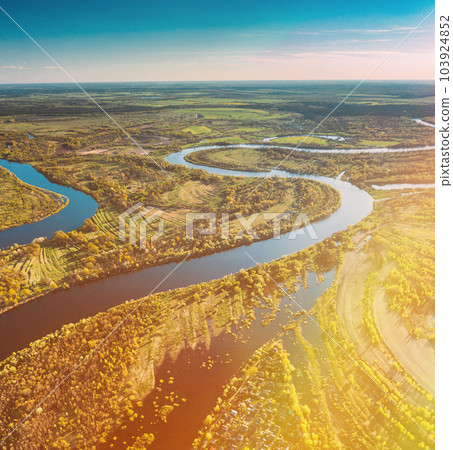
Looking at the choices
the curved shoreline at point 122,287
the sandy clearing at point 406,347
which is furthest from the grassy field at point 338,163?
the sandy clearing at point 406,347

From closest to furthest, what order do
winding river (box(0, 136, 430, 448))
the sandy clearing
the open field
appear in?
the open field
winding river (box(0, 136, 430, 448))
the sandy clearing

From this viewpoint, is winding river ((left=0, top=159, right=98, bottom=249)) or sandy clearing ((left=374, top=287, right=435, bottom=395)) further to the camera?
winding river ((left=0, top=159, right=98, bottom=249))

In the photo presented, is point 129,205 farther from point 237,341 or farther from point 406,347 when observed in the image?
point 406,347

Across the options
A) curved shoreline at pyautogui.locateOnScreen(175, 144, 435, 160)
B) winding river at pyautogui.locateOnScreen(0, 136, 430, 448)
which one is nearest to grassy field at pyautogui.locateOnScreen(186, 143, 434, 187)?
curved shoreline at pyautogui.locateOnScreen(175, 144, 435, 160)

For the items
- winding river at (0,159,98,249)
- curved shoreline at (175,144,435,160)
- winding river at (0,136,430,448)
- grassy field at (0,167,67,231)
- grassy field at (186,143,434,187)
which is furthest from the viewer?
curved shoreline at (175,144,435,160)

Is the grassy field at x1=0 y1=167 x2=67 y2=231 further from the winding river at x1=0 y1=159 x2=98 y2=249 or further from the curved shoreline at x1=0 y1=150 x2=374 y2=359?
the curved shoreline at x1=0 y1=150 x2=374 y2=359

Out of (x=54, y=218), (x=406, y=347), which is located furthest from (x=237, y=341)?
(x=54, y=218)

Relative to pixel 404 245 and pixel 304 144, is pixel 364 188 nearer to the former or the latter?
pixel 404 245

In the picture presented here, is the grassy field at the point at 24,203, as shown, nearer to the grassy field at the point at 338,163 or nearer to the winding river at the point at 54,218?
the winding river at the point at 54,218
